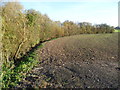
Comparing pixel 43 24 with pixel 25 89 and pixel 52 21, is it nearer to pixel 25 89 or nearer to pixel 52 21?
pixel 52 21

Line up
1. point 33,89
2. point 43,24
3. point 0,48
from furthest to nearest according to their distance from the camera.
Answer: point 43,24
point 0,48
point 33,89

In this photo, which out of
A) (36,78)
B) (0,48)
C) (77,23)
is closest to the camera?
(36,78)

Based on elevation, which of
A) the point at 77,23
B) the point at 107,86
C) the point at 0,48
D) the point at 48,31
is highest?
the point at 77,23

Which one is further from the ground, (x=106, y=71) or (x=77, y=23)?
(x=77, y=23)

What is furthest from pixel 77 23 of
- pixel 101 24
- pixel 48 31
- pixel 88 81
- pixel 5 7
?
pixel 88 81

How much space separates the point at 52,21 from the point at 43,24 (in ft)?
6.33

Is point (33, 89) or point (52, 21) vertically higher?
point (52, 21)

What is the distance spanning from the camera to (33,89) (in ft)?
9.47

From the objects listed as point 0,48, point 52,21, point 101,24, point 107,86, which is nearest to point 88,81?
point 107,86

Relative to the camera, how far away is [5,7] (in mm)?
4535

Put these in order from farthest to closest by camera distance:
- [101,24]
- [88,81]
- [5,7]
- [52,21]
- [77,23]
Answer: [101,24] < [77,23] < [52,21] < [5,7] < [88,81]

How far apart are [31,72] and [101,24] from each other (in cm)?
1567

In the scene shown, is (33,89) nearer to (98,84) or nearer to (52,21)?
(98,84)

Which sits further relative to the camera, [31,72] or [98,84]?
[31,72]
